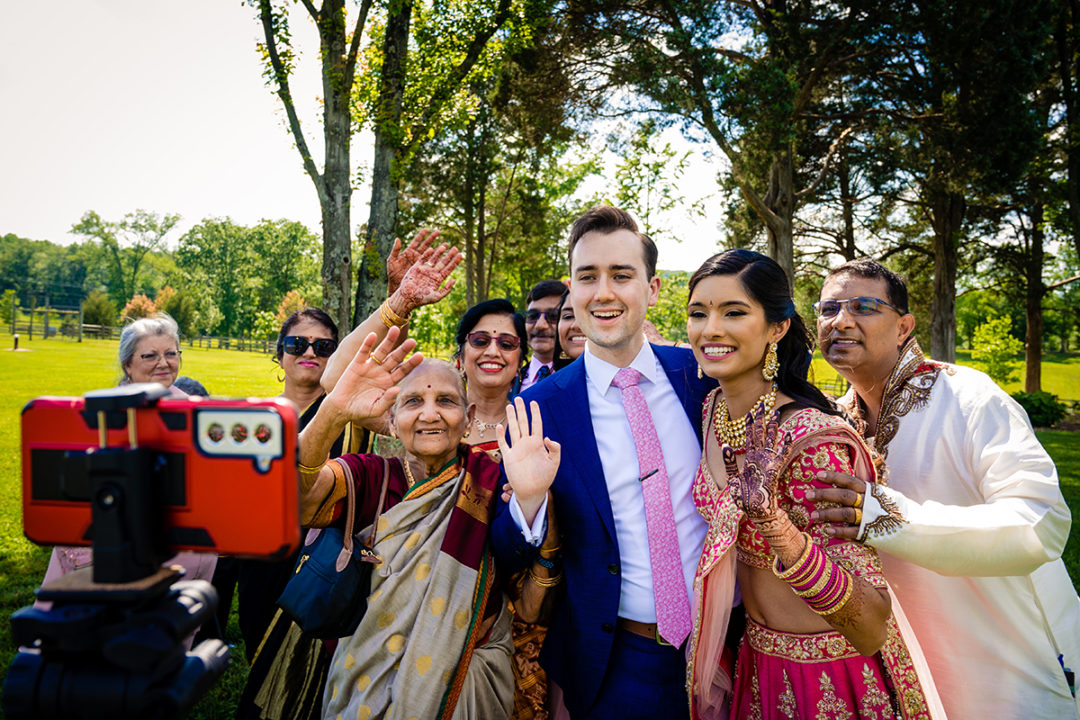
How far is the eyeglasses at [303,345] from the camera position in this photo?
3.87 meters

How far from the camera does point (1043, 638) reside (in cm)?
239

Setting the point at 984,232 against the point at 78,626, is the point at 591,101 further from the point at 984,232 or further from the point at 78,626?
the point at 984,232

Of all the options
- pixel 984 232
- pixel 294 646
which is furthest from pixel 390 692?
pixel 984 232

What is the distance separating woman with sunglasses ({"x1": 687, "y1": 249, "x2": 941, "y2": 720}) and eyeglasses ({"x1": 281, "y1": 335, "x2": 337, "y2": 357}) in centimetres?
252

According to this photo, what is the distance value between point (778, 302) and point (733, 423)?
0.51 m

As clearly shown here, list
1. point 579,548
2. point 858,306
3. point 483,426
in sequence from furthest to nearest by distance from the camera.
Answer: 1. point 483,426
2. point 858,306
3. point 579,548

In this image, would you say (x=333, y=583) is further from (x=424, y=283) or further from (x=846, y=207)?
(x=846, y=207)

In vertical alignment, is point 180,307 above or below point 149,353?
above

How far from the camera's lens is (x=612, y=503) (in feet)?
8.16

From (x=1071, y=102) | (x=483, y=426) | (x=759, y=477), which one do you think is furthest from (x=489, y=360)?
(x=1071, y=102)

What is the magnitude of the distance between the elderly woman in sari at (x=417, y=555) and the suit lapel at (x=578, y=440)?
20 centimetres

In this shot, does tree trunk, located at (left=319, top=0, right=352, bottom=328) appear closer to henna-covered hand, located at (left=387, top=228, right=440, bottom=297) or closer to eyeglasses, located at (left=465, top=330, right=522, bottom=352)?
eyeglasses, located at (left=465, top=330, right=522, bottom=352)

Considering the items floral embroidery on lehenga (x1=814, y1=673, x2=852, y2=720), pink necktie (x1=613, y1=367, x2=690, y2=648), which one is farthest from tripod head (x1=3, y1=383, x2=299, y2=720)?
floral embroidery on lehenga (x1=814, y1=673, x2=852, y2=720)

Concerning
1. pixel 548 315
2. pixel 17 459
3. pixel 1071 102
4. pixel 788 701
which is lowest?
pixel 17 459
